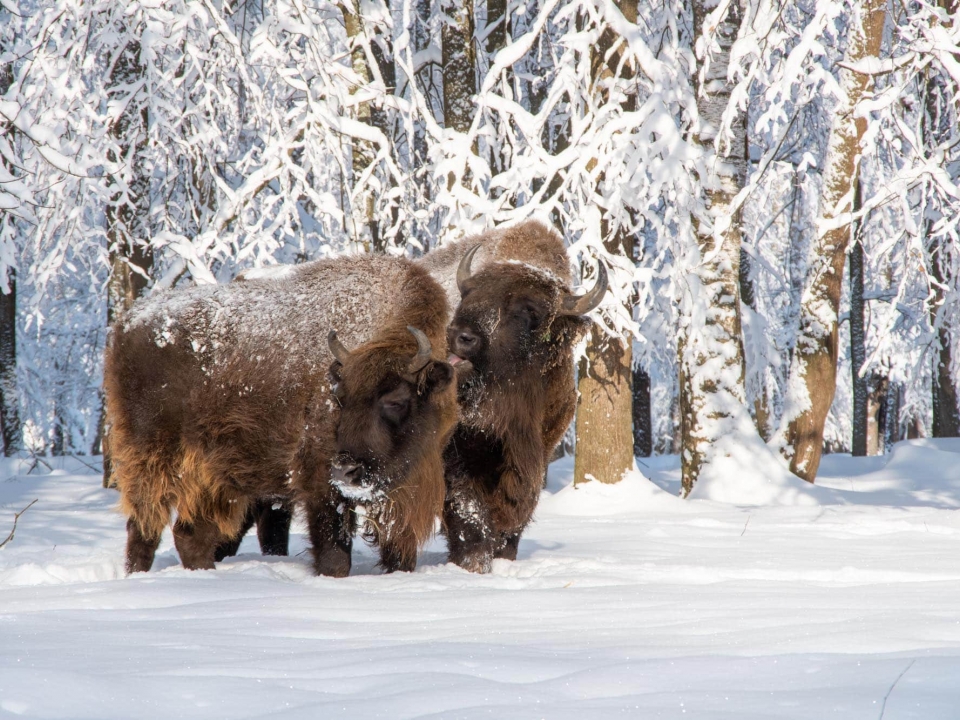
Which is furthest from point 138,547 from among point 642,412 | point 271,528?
point 642,412

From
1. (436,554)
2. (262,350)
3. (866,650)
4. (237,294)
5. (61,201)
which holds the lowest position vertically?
(436,554)

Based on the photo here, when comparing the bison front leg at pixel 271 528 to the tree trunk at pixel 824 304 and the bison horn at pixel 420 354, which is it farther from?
the tree trunk at pixel 824 304

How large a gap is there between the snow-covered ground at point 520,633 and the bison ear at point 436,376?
3.15 ft

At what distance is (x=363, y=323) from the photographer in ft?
17.6

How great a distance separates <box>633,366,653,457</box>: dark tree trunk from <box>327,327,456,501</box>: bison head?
12.4 m

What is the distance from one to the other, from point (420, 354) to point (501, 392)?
807 mm

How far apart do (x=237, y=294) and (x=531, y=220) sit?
82.4 inches

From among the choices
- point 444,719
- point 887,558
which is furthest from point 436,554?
point 444,719

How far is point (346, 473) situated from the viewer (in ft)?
14.5

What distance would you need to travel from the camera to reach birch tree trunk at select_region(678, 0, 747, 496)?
888 centimetres

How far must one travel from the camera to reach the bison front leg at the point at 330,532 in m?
4.89

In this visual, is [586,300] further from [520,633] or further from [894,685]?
[894,685]

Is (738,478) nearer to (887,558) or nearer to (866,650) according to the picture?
Result: (887,558)

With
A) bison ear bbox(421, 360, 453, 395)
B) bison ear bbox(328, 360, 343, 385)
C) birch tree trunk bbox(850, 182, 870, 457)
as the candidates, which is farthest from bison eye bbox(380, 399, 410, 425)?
birch tree trunk bbox(850, 182, 870, 457)
